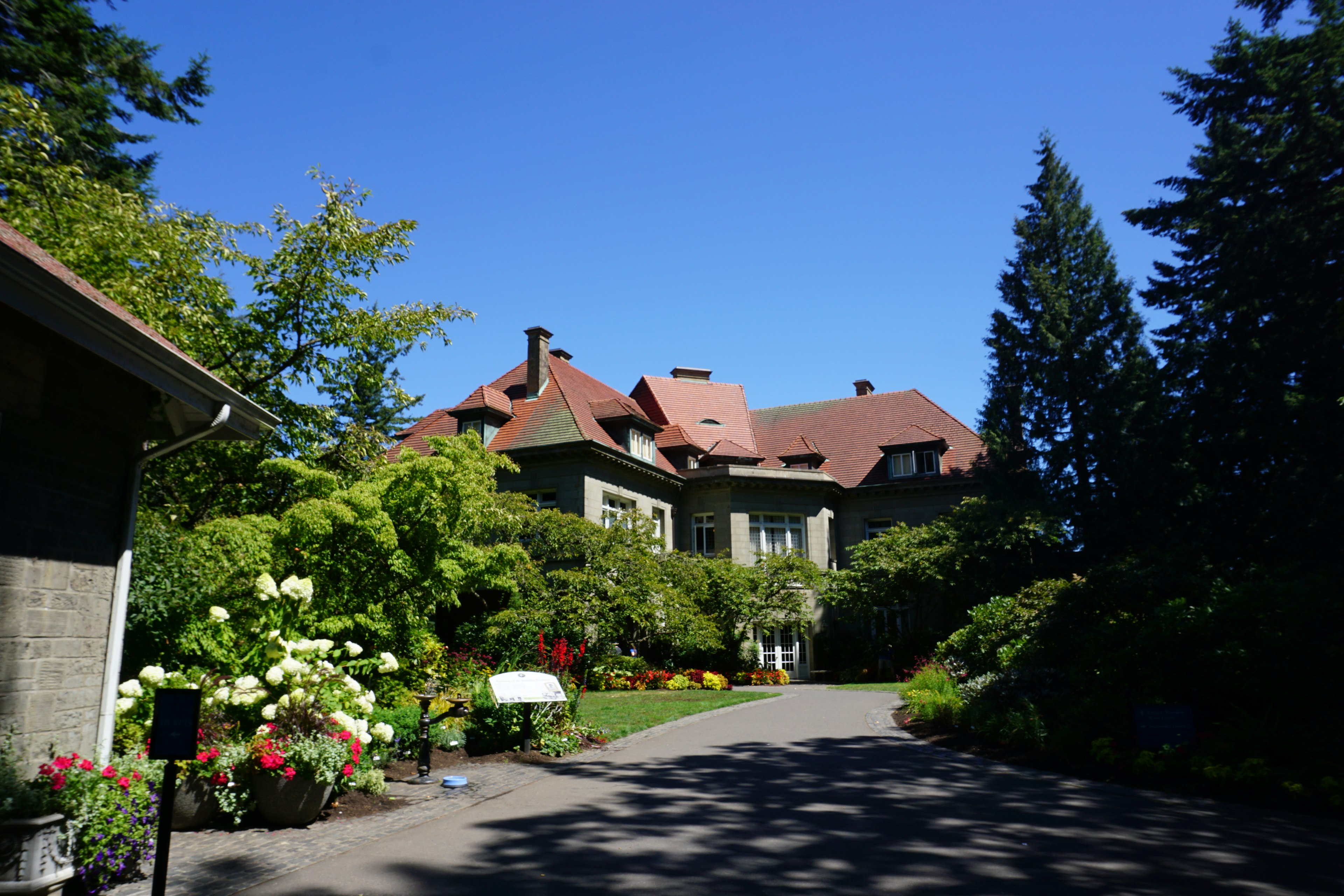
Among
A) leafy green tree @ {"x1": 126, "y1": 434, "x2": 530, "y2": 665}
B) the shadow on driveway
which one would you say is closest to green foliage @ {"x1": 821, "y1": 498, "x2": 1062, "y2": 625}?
leafy green tree @ {"x1": 126, "y1": 434, "x2": 530, "y2": 665}

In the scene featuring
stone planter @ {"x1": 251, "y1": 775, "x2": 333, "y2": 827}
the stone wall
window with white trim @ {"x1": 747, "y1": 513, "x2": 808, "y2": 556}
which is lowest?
stone planter @ {"x1": 251, "y1": 775, "x2": 333, "y2": 827}

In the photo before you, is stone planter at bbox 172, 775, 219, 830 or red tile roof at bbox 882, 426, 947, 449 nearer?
stone planter at bbox 172, 775, 219, 830

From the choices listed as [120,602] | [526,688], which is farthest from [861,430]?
[120,602]

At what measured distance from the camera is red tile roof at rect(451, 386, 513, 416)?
2967cm

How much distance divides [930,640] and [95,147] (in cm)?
2811

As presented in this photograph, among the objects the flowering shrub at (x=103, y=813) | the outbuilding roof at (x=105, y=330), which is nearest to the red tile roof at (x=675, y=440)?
the outbuilding roof at (x=105, y=330)

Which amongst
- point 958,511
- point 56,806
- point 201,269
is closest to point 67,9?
point 201,269

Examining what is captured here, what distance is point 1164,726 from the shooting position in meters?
9.44

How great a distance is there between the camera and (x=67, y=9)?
52.1 feet

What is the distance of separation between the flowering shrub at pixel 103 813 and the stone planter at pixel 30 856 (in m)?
0.24

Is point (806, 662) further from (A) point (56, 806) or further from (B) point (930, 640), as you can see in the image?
(A) point (56, 806)

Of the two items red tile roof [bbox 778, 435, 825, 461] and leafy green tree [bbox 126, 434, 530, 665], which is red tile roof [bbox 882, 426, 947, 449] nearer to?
red tile roof [bbox 778, 435, 825, 461]

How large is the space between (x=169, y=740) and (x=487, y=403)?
84.7 feet

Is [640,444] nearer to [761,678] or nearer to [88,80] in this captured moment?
[761,678]
